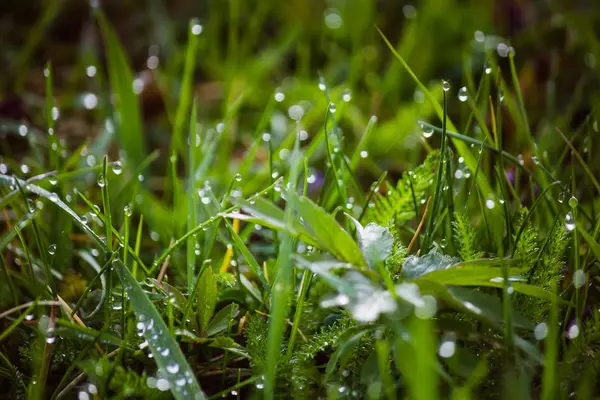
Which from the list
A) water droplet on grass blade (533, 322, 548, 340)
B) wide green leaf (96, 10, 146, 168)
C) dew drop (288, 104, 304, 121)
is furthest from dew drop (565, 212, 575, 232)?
wide green leaf (96, 10, 146, 168)

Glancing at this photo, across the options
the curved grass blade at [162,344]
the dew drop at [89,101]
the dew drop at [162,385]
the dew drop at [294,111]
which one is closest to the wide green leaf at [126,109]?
the dew drop at [89,101]

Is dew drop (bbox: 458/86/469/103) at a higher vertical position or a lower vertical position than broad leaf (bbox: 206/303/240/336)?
higher

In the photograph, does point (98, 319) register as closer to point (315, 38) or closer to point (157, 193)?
point (157, 193)

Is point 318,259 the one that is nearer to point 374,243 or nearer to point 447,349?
point 374,243

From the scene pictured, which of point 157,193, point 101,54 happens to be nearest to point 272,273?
point 157,193

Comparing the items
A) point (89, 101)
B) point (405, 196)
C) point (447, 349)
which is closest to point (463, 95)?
point (405, 196)

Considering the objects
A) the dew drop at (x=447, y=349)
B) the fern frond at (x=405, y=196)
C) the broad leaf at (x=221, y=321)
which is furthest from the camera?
the fern frond at (x=405, y=196)

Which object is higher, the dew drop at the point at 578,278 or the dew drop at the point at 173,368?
the dew drop at the point at 578,278

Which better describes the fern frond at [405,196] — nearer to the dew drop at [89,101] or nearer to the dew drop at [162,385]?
the dew drop at [162,385]

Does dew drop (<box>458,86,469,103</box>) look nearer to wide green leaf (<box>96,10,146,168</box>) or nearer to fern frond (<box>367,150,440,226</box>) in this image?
fern frond (<box>367,150,440,226</box>)
